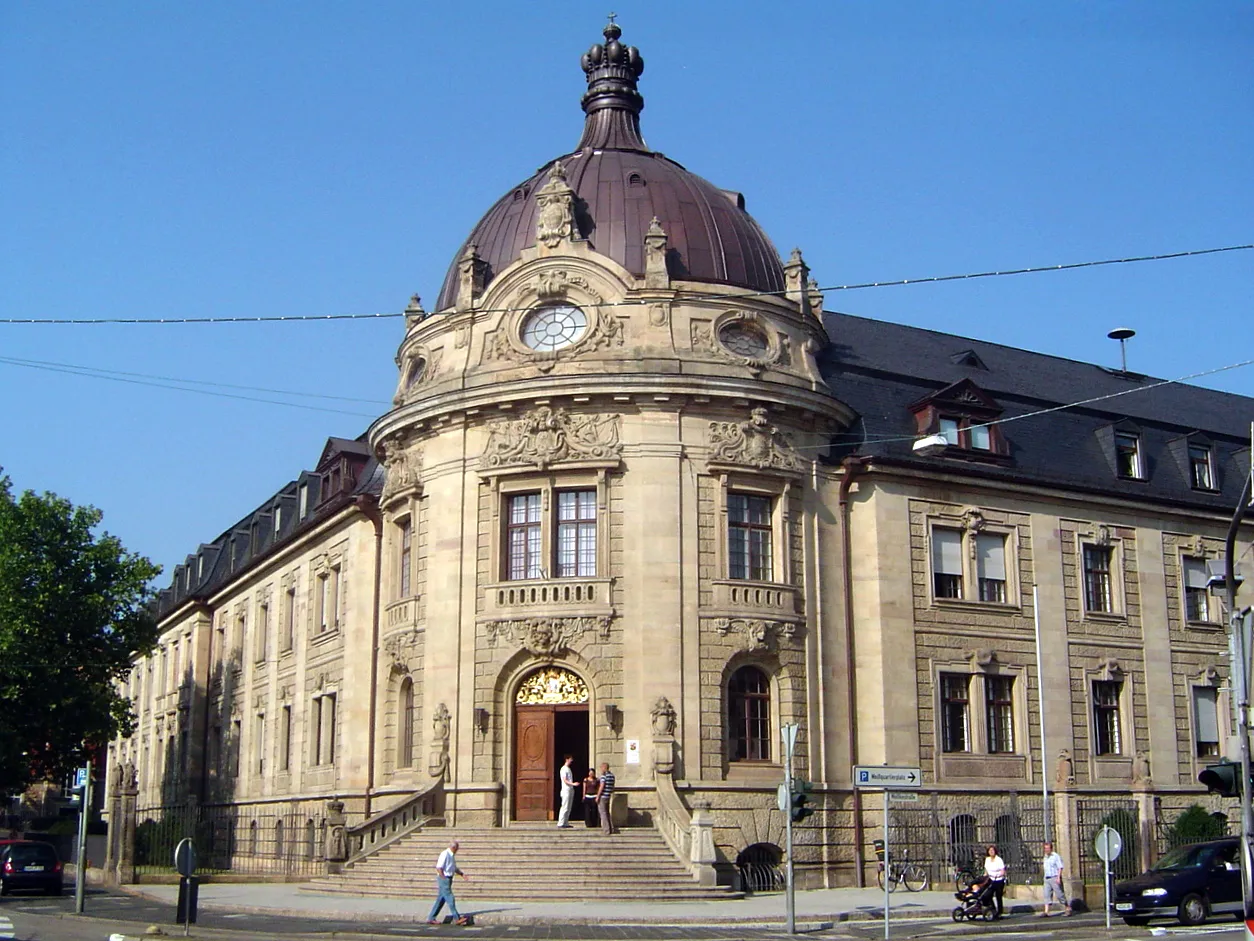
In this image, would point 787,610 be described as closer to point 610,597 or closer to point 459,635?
point 610,597

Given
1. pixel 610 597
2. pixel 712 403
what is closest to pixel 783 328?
pixel 712 403

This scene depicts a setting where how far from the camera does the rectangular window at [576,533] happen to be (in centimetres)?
3403

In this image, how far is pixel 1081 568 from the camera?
39625 millimetres

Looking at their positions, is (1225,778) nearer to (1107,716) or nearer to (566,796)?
(566,796)

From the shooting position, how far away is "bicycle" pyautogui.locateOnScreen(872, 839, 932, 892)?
32.8 metres

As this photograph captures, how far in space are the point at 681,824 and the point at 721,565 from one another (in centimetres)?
625

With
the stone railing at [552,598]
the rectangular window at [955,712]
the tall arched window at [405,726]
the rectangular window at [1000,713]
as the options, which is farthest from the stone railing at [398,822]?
the rectangular window at [1000,713]

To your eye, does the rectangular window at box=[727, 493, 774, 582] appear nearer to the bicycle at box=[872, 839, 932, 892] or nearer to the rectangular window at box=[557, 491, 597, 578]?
the rectangular window at box=[557, 491, 597, 578]

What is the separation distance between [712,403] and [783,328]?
3052 mm

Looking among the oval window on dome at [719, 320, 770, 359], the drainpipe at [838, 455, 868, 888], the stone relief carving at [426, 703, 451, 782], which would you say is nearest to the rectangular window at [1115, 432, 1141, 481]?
the drainpipe at [838, 455, 868, 888]

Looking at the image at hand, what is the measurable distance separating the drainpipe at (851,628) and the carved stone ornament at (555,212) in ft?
29.2

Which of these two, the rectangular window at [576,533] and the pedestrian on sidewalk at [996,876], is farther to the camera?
the rectangular window at [576,533]

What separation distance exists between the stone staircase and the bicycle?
17.4 feet

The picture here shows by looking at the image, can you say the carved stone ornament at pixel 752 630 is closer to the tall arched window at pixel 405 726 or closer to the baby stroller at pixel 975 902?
the tall arched window at pixel 405 726
